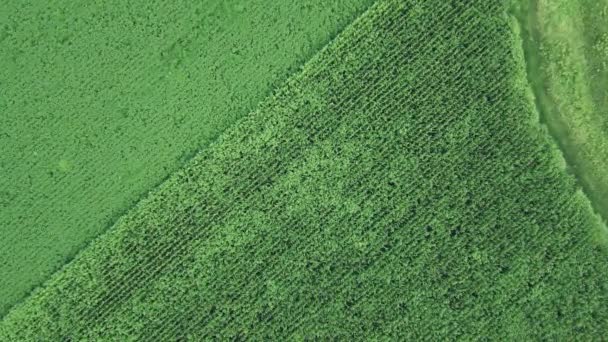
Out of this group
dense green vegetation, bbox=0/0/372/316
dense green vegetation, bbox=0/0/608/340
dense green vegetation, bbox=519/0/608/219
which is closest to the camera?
dense green vegetation, bbox=0/0/608/340

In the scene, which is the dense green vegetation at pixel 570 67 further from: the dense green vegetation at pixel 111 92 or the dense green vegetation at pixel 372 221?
the dense green vegetation at pixel 111 92

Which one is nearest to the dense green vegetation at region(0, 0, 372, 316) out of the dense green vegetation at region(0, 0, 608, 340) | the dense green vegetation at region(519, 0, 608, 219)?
the dense green vegetation at region(0, 0, 608, 340)

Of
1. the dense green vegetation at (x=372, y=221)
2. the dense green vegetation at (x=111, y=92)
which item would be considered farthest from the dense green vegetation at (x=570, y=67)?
the dense green vegetation at (x=111, y=92)

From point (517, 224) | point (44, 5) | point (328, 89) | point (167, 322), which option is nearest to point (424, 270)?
point (517, 224)

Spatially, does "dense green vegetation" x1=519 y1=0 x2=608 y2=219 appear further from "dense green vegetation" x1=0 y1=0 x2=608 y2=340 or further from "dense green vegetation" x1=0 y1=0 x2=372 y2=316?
"dense green vegetation" x1=0 y1=0 x2=372 y2=316

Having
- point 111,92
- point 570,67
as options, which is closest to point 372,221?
point 570,67

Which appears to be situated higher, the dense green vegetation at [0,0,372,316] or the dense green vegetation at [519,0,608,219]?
the dense green vegetation at [0,0,372,316]
